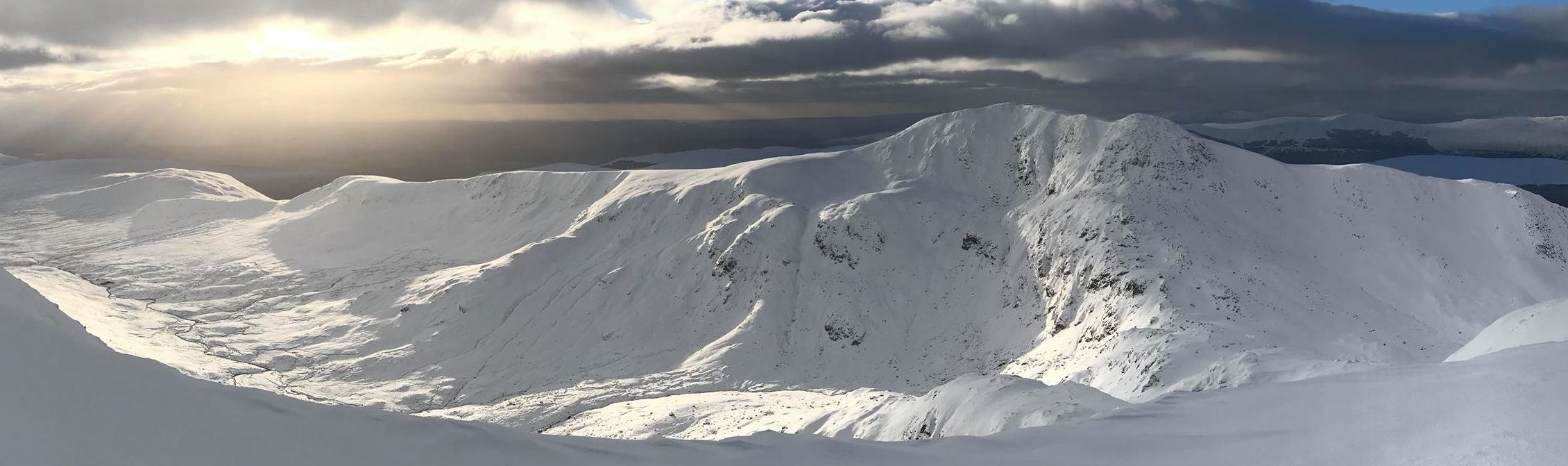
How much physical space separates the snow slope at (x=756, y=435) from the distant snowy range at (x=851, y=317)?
0.05m

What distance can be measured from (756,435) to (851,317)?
93.6 meters

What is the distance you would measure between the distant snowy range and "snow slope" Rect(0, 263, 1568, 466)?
47mm

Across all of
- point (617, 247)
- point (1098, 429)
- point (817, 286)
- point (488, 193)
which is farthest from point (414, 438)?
point (488, 193)

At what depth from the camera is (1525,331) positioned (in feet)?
74.2

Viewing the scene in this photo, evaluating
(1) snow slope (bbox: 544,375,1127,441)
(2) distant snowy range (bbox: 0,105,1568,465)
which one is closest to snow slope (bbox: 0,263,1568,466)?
(2) distant snowy range (bbox: 0,105,1568,465)

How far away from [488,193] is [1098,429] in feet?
513

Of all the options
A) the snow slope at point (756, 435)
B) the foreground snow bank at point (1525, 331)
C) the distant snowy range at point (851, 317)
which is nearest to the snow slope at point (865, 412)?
the distant snowy range at point (851, 317)

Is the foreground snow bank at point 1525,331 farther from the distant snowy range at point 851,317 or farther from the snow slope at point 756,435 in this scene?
the snow slope at point 756,435

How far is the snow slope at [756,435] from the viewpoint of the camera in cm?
911

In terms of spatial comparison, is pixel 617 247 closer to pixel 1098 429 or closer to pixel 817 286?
pixel 817 286

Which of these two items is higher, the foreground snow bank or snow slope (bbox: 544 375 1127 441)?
the foreground snow bank

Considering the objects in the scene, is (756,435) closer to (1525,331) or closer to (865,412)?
(1525,331)

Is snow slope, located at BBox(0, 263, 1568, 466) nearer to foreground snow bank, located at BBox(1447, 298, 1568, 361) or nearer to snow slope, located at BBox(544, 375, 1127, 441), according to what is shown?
snow slope, located at BBox(544, 375, 1127, 441)

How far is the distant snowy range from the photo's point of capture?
1125 cm
